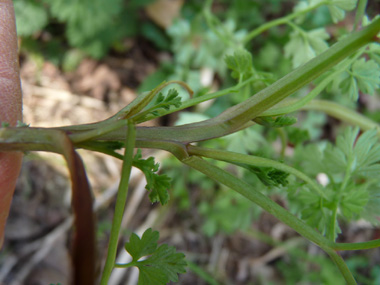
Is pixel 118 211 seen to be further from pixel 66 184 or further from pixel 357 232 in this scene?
pixel 357 232

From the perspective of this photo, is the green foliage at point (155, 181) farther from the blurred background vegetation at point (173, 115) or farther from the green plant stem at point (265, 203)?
the blurred background vegetation at point (173, 115)

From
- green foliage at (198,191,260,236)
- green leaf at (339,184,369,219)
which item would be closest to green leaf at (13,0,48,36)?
green foliage at (198,191,260,236)

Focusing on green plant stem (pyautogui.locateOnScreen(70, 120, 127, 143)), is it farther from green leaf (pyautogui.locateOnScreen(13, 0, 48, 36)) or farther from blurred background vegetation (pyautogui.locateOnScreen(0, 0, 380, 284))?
green leaf (pyautogui.locateOnScreen(13, 0, 48, 36))

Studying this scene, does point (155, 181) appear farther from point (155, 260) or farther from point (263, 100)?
point (263, 100)

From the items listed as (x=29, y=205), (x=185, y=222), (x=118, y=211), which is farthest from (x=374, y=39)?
(x=29, y=205)

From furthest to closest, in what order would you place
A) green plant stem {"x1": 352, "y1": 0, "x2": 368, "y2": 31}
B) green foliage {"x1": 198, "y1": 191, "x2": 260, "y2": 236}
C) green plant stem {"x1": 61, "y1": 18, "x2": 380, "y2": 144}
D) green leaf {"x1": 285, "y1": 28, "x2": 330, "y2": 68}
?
green foliage {"x1": 198, "y1": 191, "x2": 260, "y2": 236} → green leaf {"x1": 285, "y1": 28, "x2": 330, "y2": 68} → green plant stem {"x1": 352, "y1": 0, "x2": 368, "y2": 31} → green plant stem {"x1": 61, "y1": 18, "x2": 380, "y2": 144}

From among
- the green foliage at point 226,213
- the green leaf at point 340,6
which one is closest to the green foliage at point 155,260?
the green leaf at point 340,6
